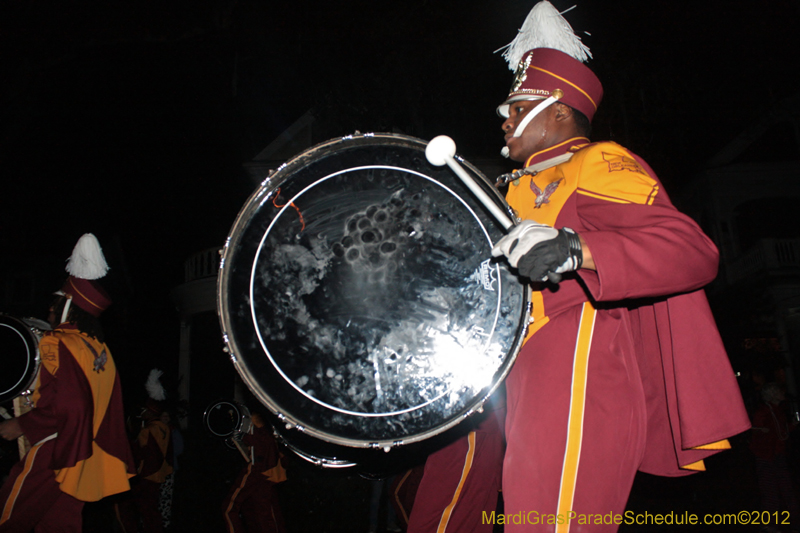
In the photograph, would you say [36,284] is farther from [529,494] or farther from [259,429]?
[529,494]

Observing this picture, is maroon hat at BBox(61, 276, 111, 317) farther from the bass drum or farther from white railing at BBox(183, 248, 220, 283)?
white railing at BBox(183, 248, 220, 283)

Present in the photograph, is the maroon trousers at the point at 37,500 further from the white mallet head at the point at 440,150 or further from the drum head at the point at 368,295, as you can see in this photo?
the white mallet head at the point at 440,150

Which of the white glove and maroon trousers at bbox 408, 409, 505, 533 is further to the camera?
maroon trousers at bbox 408, 409, 505, 533

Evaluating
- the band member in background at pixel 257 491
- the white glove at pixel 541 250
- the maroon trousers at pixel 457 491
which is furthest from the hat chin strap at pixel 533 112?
the band member in background at pixel 257 491

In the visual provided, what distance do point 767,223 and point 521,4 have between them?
16195mm

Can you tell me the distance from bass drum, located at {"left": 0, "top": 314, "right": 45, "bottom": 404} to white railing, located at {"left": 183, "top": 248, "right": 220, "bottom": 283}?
12269 millimetres

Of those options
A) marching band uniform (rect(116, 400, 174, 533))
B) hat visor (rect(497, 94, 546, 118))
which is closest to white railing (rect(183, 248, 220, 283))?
marching band uniform (rect(116, 400, 174, 533))

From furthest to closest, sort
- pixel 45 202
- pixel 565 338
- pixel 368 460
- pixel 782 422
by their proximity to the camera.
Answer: pixel 45 202, pixel 782 422, pixel 368 460, pixel 565 338

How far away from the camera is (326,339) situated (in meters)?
1.77

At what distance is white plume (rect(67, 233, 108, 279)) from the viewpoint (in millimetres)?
5090

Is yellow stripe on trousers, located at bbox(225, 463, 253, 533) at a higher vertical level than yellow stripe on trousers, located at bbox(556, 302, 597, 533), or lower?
lower

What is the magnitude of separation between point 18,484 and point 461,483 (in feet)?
10.5

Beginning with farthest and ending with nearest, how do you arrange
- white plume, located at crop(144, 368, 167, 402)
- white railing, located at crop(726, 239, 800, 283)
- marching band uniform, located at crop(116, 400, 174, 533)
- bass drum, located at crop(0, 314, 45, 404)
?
1. white railing, located at crop(726, 239, 800, 283)
2. white plume, located at crop(144, 368, 167, 402)
3. marching band uniform, located at crop(116, 400, 174, 533)
4. bass drum, located at crop(0, 314, 45, 404)

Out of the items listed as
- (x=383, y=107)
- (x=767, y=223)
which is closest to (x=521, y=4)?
(x=383, y=107)
